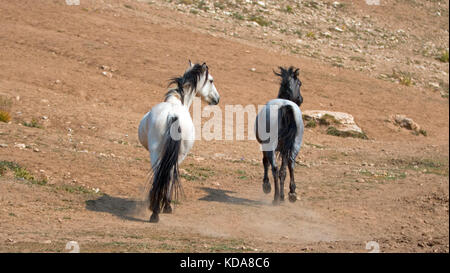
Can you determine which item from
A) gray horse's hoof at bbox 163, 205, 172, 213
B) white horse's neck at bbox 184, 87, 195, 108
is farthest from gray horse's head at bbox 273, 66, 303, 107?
gray horse's hoof at bbox 163, 205, 172, 213

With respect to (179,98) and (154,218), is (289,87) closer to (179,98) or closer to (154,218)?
(179,98)

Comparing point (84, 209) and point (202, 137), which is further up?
point (84, 209)

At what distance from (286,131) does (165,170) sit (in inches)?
111

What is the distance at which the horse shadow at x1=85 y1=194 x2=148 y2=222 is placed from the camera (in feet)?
27.3

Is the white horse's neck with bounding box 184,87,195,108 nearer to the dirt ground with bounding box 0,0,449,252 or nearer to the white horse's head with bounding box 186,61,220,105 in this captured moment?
the white horse's head with bounding box 186,61,220,105

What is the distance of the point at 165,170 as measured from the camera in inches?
305

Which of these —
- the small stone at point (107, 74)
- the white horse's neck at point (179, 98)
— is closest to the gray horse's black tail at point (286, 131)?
the white horse's neck at point (179, 98)

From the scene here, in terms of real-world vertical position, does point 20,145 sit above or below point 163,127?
below

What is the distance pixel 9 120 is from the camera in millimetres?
13164

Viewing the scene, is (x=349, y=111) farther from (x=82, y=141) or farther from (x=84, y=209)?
(x=84, y=209)

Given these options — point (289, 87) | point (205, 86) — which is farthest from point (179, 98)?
point (289, 87)

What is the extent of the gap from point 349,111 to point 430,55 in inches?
605

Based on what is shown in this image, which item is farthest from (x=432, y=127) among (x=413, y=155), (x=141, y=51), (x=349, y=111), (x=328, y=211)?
(x=328, y=211)

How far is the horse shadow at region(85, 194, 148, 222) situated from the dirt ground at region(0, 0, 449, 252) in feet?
0.10
